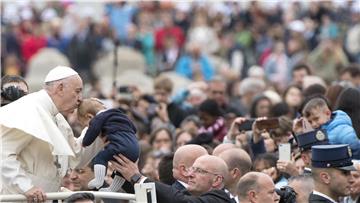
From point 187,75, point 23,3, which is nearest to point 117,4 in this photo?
point 23,3

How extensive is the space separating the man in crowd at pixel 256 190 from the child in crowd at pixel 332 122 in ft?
6.60

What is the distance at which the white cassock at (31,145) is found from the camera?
11742mm

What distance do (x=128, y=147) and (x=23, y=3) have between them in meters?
24.9

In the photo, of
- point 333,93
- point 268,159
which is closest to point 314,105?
point 268,159

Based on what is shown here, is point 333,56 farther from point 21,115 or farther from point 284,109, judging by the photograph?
point 21,115

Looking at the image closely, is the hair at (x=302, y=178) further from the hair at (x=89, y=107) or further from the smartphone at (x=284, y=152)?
the hair at (x=89, y=107)

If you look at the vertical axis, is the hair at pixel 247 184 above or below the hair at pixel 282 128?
below

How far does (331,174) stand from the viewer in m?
12.4

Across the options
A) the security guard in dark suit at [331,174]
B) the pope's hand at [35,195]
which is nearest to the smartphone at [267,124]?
the security guard in dark suit at [331,174]

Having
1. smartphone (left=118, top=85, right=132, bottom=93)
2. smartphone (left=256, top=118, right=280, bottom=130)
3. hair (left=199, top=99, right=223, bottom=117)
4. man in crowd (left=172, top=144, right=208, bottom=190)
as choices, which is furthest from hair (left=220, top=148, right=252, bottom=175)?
smartphone (left=118, top=85, right=132, bottom=93)

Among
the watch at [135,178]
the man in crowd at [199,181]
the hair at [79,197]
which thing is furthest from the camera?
the man in crowd at [199,181]

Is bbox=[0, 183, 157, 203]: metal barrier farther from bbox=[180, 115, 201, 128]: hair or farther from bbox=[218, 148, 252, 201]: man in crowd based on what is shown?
bbox=[180, 115, 201, 128]: hair

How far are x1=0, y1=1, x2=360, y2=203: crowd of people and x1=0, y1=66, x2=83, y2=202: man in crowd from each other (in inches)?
0.4

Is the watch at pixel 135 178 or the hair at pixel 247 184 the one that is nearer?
the watch at pixel 135 178
